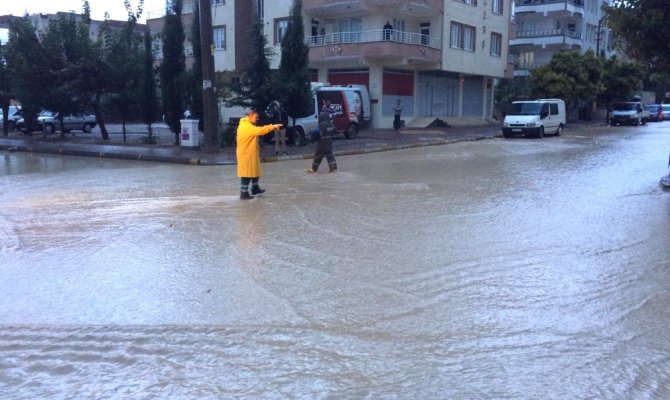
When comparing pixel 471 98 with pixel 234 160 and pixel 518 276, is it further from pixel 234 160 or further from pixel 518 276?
pixel 518 276

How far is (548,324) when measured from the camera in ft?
17.2

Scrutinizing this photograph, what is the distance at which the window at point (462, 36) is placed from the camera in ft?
124

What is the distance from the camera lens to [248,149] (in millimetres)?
11367

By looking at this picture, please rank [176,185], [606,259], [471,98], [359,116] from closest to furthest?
1. [606,259]
2. [176,185]
3. [359,116]
4. [471,98]

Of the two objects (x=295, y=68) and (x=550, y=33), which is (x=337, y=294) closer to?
(x=295, y=68)

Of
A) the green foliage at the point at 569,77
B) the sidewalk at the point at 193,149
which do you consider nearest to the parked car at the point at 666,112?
the green foliage at the point at 569,77

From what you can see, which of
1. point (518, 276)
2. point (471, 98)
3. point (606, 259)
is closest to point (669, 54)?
point (606, 259)

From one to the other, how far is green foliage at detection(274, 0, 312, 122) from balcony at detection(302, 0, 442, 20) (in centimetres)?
1084

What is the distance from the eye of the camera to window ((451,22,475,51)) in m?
37.7

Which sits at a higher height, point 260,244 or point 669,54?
point 669,54

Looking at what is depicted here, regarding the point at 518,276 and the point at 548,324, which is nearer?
the point at 548,324

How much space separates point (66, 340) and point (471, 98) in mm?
41344

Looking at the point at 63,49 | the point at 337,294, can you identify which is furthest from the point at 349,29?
the point at 337,294

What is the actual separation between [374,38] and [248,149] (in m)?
24.1
